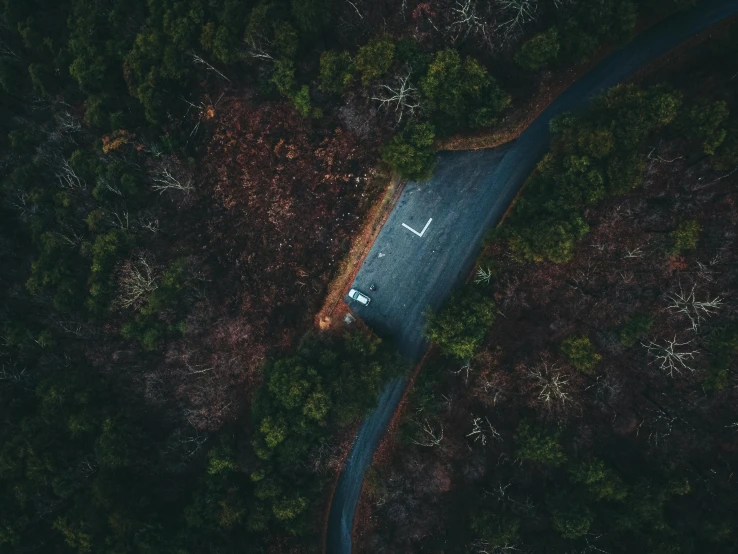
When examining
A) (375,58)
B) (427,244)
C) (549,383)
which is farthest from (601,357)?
(375,58)

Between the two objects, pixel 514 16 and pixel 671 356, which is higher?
pixel 514 16

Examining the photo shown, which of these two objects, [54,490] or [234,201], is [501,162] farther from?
[54,490]

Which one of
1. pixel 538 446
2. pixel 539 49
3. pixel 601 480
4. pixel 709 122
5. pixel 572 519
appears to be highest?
pixel 539 49

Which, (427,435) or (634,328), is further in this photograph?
(427,435)

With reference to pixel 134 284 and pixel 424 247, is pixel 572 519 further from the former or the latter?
pixel 134 284

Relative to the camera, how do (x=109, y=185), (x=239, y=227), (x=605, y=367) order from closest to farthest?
(x=605, y=367) → (x=109, y=185) → (x=239, y=227)

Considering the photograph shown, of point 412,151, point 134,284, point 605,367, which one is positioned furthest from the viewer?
point 134,284

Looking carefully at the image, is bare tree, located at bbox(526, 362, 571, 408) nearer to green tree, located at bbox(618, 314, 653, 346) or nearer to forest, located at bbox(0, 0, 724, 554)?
forest, located at bbox(0, 0, 724, 554)
